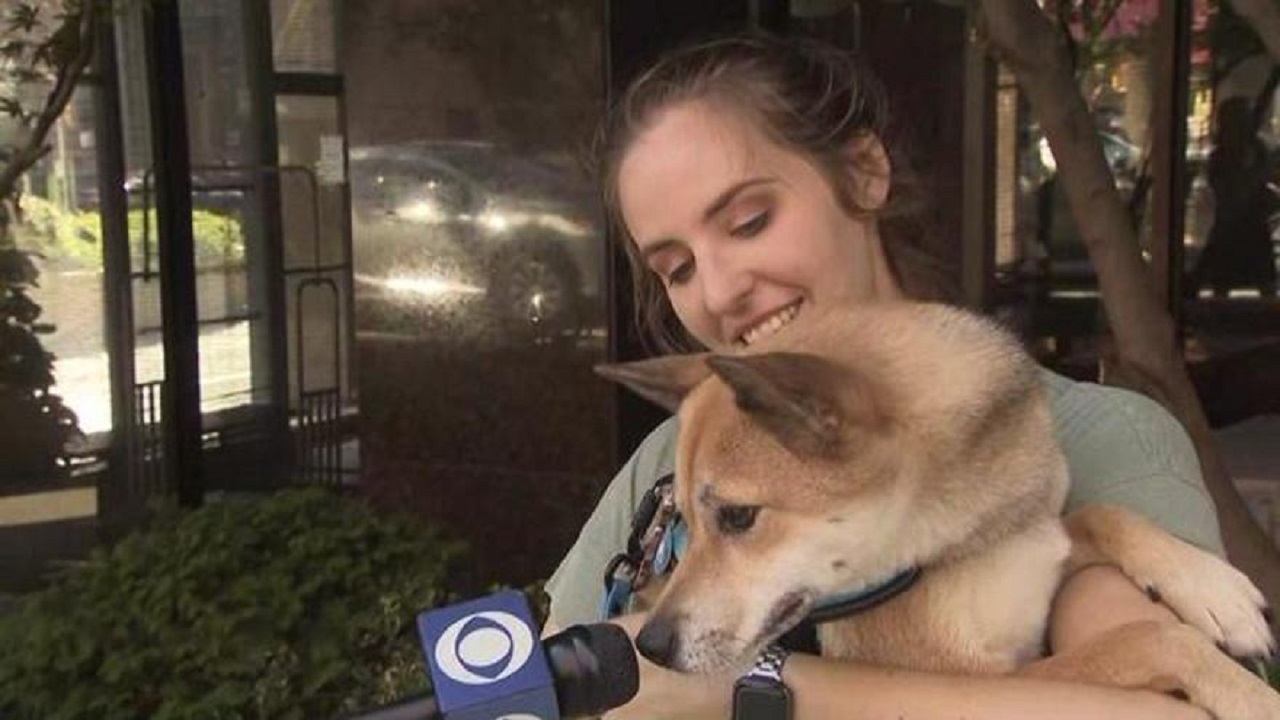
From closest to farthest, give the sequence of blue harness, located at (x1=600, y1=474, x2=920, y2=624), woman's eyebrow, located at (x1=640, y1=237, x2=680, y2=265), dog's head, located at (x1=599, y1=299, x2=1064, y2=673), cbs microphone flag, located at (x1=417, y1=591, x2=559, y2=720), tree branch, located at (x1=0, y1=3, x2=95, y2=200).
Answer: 1. cbs microphone flag, located at (x1=417, y1=591, x2=559, y2=720)
2. dog's head, located at (x1=599, y1=299, x2=1064, y2=673)
3. blue harness, located at (x1=600, y1=474, x2=920, y2=624)
4. woman's eyebrow, located at (x1=640, y1=237, x2=680, y2=265)
5. tree branch, located at (x1=0, y1=3, x2=95, y2=200)

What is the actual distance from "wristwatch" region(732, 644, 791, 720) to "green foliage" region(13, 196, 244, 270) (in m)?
5.67

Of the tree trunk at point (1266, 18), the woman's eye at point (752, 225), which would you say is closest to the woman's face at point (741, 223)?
the woman's eye at point (752, 225)

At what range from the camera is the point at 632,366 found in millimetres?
1970

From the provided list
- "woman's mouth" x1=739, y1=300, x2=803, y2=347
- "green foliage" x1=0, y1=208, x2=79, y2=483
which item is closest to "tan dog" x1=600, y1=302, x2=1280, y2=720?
"woman's mouth" x1=739, y1=300, x2=803, y2=347

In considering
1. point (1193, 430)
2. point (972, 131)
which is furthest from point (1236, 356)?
point (1193, 430)

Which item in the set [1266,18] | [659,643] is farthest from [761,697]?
[1266,18]

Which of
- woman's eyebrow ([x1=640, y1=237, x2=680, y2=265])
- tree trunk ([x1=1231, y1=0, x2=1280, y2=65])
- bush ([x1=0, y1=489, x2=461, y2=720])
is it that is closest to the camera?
woman's eyebrow ([x1=640, y1=237, x2=680, y2=265])

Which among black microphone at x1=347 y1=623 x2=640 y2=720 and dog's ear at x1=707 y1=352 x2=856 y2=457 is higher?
dog's ear at x1=707 y1=352 x2=856 y2=457

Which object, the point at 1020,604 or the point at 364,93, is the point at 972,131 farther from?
the point at 1020,604

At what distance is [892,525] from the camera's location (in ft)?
5.75

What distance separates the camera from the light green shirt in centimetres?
181

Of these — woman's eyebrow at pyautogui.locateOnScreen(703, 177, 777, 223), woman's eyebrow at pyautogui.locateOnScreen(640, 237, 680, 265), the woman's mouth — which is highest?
woman's eyebrow at pyautogui.locateOnScreen(703, 177, 777, 223)

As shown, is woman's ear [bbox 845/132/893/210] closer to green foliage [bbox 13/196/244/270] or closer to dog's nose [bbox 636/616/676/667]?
dog's nose [bbox 636/616/676/667]

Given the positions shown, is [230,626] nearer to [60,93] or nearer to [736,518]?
[60,93]
